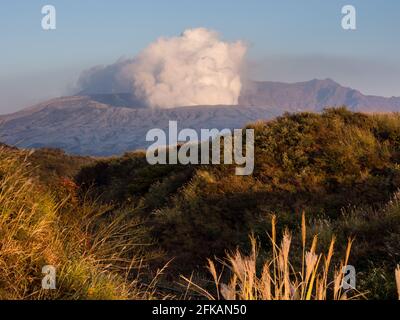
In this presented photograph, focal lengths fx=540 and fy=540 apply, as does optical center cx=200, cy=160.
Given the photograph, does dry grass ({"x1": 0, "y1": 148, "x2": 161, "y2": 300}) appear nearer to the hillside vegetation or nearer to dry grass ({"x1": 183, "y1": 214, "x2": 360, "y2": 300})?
the hillside vegetation

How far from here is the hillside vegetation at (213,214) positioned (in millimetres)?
6359

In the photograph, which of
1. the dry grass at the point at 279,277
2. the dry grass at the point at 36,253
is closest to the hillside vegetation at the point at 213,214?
the dry grass at the point at 36,253

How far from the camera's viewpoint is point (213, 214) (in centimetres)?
1493

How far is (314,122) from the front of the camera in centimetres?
1861

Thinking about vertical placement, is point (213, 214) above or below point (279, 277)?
below

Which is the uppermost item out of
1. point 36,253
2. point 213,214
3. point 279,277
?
point 279,277

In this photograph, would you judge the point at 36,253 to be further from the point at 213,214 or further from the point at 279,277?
the point at 213,214

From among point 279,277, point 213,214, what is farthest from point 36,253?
point 213,214

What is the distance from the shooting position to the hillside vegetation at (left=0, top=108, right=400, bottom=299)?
250 inches

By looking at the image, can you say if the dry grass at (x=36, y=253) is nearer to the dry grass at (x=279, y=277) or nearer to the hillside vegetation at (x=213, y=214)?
the hillside vegetation at (x=213, y=214)
